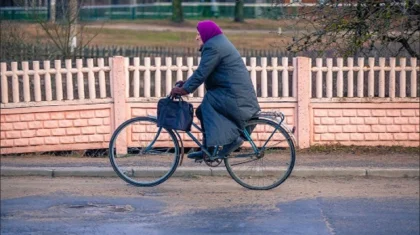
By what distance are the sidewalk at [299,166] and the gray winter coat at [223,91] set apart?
1.35 m

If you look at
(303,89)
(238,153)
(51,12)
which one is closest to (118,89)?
(303,89)

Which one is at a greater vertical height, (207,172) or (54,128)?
(54,128)

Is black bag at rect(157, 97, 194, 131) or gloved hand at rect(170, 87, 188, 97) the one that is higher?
gloved hand at rect(170, 87, 188, 97)

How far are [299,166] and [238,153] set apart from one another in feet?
5.00

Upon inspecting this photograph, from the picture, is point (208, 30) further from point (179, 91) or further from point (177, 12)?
point (177, 12)

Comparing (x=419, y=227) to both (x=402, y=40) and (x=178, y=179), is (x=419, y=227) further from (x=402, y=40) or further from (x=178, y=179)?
(x=402, y=40)

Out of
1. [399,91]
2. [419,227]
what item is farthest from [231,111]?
[399,91]

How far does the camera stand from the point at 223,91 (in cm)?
863

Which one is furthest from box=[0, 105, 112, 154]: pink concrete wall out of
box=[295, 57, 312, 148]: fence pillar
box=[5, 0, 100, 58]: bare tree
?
box=[5, 0, 100, 58]: bare tree

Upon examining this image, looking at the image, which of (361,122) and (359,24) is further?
→ (359,24)

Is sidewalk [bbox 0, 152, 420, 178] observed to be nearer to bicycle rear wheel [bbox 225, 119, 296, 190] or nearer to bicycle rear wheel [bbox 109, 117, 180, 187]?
bicycle rear wheel [bbox 109, 117, 180, 187]

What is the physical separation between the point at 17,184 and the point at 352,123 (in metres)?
4.65

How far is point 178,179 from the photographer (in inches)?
387

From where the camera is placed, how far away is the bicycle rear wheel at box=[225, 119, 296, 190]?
9.06m
